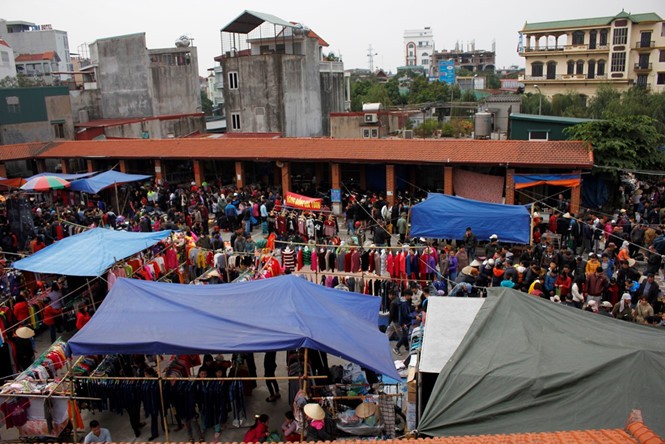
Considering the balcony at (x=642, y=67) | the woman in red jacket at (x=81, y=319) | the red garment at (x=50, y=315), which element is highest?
the balcony at (x=642, y=67)

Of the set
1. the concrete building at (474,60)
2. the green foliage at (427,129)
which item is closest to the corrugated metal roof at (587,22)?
the green foliage at (427,129)

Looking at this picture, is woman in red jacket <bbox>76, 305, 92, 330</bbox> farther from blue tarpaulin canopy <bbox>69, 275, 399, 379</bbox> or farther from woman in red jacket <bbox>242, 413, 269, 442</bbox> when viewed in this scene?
woman in red jacket <bbox>242, 413, 269, 442</bbox>

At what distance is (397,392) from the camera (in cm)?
920

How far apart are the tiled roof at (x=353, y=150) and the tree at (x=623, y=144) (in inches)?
20.2

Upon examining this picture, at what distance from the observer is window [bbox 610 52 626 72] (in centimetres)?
5516

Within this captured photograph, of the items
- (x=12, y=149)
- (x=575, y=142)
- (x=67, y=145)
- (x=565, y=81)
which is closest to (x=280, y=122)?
(x=67, y=145)

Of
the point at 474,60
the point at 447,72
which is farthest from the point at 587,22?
the point at 474,60

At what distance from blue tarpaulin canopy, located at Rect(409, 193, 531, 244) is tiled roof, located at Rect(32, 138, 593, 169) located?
4.59 m

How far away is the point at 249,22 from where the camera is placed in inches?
1383

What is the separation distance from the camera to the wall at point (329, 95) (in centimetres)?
4003

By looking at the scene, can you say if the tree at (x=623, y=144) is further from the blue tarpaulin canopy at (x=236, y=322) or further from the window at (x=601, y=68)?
the window at (x=601, y=68)

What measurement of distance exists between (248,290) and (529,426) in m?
5.38

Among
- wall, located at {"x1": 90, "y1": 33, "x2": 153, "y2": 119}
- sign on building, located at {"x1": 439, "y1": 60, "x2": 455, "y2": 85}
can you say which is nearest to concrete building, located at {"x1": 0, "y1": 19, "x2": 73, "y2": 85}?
wall, located at {"x1": 90, "y1": 33, "x2": 153, "y2": 119}

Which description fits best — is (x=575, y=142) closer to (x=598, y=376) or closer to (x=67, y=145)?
(x=598, y=376)
